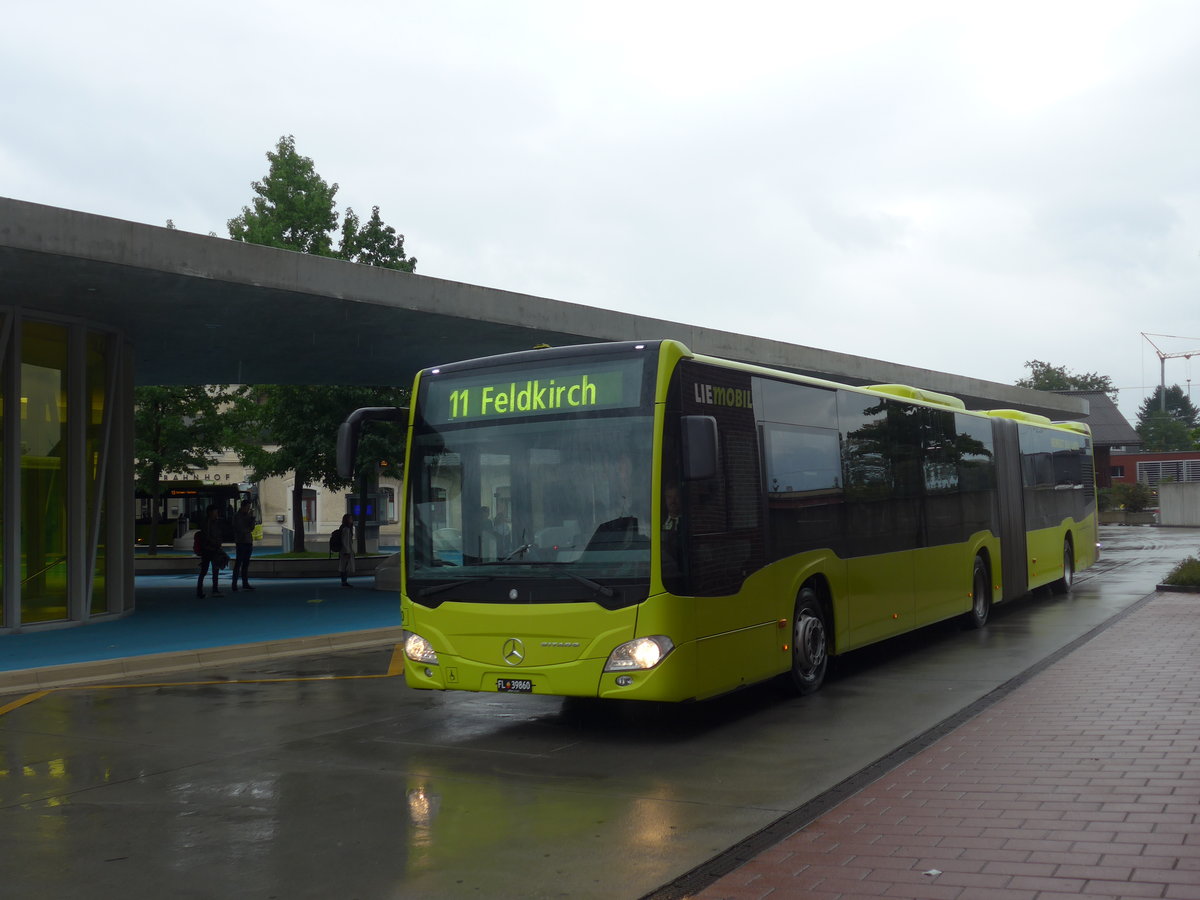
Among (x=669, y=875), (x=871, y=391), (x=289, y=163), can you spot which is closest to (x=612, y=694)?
(x=669, y=875)

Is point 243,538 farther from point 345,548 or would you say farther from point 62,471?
point 62,471

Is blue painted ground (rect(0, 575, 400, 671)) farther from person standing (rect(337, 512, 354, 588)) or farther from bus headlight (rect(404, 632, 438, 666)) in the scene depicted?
bus headlight (rect(404, 632, 438, 666))

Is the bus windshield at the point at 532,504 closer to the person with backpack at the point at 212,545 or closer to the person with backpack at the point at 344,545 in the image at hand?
the person with backpack at the point at 212,545

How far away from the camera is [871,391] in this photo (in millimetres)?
12891

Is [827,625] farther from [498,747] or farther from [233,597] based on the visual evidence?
[233,597]

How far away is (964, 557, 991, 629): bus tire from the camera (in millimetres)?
15341

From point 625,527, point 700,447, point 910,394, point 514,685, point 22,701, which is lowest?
point 22,701

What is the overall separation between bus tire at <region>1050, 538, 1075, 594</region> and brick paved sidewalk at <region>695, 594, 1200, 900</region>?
11116 millimetres

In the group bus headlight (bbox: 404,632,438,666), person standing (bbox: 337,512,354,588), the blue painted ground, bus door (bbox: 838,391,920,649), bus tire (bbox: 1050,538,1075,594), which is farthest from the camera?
person standing (bbox: 337,512,354,588)

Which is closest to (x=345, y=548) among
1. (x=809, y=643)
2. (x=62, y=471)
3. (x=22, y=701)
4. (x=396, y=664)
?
(x=62, y=471)

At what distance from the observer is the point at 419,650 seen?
926cm

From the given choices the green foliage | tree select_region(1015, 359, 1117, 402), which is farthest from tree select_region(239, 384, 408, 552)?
tree select_region(1015, 359, 1117, 402)

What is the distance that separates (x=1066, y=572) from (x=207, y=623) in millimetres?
14535

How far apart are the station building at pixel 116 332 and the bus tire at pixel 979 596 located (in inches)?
309
